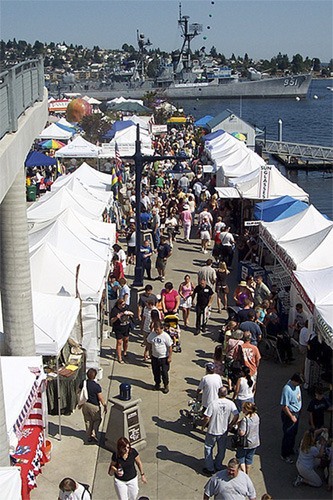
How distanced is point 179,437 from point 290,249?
5749mm

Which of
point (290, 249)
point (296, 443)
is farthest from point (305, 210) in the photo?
point (296, 443)

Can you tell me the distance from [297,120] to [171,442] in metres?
98.4

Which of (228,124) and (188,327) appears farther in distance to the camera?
(228,124)

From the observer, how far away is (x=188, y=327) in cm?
1345

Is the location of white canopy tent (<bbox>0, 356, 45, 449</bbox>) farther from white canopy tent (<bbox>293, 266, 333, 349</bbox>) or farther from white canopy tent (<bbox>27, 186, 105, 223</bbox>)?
white canopy tent (<bbox>27, 186, 105, 223</bbox>)

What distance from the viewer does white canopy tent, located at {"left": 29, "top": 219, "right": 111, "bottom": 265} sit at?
509 inches

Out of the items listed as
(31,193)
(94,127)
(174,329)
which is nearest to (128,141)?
(31,193)

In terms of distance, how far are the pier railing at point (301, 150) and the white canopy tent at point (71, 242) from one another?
102 ft

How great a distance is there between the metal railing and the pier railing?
34793 mm

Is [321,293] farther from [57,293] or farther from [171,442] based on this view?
[57,293]

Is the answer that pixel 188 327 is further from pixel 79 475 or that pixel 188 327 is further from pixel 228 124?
pixel 228 124

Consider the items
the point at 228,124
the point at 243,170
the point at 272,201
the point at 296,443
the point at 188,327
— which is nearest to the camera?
the point at 296,443

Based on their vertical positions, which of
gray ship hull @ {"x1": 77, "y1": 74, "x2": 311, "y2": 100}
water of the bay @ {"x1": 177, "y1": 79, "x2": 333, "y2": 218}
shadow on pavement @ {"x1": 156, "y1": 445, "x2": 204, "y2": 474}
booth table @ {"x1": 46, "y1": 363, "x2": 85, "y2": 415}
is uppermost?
booth table @ {"x1": 46, "y1": 363, "x2": 85, "y2": 415}

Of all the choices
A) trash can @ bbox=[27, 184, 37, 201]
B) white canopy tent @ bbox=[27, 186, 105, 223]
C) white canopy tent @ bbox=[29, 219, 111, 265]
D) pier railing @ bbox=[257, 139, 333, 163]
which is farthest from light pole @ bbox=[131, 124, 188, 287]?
pier railing @ bbox=[257, 139, 333, 163]
